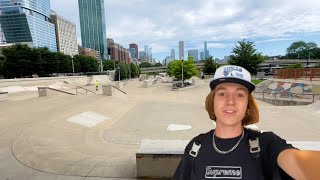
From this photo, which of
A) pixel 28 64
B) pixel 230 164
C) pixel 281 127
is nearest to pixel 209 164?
pixel 230 164

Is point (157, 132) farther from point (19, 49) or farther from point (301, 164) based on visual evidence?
point (19, 49)

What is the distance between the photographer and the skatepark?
18.7 ft

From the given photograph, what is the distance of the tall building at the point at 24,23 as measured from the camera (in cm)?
12975

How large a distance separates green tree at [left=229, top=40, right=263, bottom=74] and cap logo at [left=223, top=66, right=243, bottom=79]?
199ft

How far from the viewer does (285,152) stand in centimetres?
165

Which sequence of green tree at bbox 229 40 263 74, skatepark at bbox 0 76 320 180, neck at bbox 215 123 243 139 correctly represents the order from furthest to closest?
green tree at bbox 229 40 263 74
skatepark at bbox 0 76 320 180
neck at bbox 215 123 243 139

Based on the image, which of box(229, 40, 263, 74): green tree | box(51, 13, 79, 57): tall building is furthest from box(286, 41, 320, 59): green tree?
box(51, 13, 79, 57): tall building

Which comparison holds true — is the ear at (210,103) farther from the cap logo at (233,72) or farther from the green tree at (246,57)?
the green tree at (246,57)

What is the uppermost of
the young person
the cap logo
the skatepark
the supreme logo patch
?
the cap logo

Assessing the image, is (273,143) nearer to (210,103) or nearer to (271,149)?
(271,149)

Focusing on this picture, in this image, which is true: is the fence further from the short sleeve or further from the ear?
the short sleeve

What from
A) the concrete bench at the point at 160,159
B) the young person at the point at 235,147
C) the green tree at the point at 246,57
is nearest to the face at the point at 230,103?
the young person at the point at 235,147

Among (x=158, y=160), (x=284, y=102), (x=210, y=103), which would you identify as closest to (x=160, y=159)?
(x=158, y=160)

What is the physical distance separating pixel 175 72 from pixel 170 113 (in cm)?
4142
